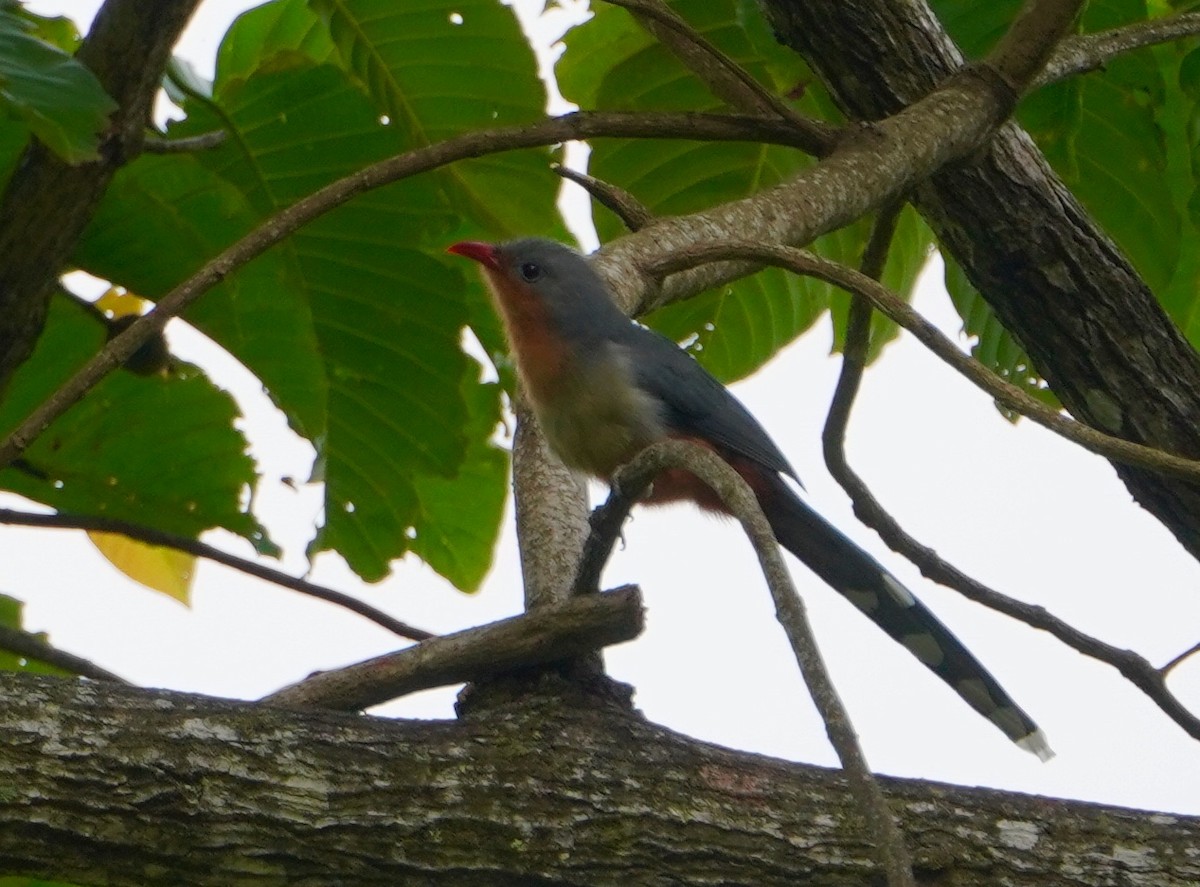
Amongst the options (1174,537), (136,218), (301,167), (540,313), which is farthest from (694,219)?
(1174,537)

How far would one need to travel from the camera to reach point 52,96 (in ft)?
7.35

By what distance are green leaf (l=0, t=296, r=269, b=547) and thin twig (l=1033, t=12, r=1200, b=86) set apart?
219cm

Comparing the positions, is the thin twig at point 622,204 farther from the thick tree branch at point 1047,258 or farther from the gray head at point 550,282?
the thick tree branch at point 1047,258

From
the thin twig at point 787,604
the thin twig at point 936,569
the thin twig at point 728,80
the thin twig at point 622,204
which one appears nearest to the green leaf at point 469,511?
the thin twig at point 622,204

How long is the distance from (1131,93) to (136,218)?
257cm

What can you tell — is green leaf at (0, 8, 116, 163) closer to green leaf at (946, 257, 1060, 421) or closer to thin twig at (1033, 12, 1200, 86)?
thin twig at (1033, 12, 1200, 86)

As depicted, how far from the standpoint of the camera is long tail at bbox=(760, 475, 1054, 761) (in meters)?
3.77

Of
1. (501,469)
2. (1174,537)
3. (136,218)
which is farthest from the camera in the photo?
(501,469)

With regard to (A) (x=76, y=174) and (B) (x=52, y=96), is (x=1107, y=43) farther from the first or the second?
(B) (x=52, y=96)

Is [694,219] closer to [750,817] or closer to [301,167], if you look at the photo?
[301,167]

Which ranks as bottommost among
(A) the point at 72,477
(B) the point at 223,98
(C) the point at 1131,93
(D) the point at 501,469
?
(A) the point at 72,477

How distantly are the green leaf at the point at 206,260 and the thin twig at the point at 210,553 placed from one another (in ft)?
1.68

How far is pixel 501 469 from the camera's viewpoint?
14.7ft

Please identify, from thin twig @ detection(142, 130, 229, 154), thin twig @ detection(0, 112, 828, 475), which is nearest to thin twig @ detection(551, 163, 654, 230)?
thin twig @ detection(0, 112, 828, 475)
